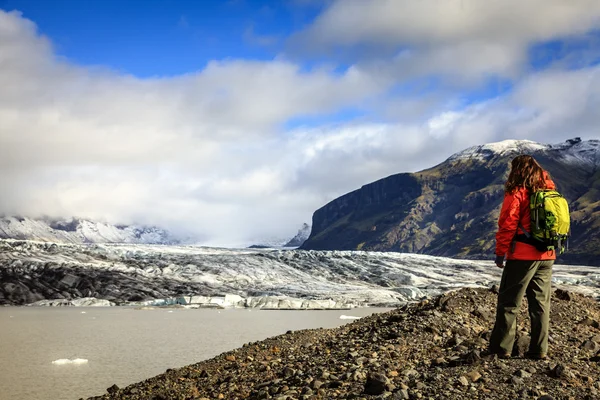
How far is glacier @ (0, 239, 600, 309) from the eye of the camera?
46.4 metres

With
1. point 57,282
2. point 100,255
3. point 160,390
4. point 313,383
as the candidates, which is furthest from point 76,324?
point 100,255

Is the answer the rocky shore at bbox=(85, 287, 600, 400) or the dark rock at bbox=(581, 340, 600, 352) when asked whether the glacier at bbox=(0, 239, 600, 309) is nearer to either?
the rocky shore at bbox=(85, 287, 600, 400)

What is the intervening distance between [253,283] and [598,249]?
448 feet

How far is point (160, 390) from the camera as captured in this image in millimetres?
7277

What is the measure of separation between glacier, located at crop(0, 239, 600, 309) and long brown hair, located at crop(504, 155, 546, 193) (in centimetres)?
3735

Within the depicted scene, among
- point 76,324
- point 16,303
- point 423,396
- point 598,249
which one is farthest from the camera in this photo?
point 598,249

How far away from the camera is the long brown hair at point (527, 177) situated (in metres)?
7.04

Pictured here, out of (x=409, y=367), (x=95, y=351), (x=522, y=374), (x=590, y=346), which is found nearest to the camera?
(x=522, y=374)

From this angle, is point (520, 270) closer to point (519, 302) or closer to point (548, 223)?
point (519, 302)

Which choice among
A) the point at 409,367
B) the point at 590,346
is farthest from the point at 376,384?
the point at 590,346

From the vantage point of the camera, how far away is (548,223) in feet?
22.1

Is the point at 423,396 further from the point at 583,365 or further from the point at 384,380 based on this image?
the point at 583,365

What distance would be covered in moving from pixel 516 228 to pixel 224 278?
53905mm

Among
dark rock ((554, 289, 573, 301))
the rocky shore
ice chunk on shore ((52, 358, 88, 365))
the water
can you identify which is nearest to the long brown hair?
the rocky shore
